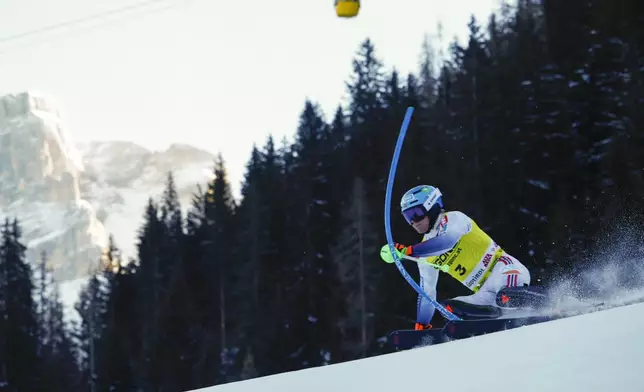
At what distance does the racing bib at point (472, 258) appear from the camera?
31.5 ft

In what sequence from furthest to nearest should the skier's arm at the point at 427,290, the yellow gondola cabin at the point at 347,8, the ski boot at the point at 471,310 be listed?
1. the skier's arm at the point at 427,290
2. the ski boot at the point at 471,310
3. the yellow gondola cabin at the point at 347,8

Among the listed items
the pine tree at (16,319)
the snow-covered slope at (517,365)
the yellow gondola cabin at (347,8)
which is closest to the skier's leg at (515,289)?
the yellow gondola cabin at (347,8)

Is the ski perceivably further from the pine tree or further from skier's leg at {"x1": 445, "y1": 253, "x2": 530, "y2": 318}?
the pine tree

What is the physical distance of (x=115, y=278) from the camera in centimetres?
5369

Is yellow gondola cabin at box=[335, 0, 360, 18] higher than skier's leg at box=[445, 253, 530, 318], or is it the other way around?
yellow gondola cabin at box=[335, 0, 360, 18]

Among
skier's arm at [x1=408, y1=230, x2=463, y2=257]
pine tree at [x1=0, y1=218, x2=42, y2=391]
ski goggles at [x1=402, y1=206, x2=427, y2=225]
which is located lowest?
pine tree at [x1=0, y1=218, x2=42, y2=391]

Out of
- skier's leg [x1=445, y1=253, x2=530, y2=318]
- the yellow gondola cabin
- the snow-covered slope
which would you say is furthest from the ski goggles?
the snow-covered slope

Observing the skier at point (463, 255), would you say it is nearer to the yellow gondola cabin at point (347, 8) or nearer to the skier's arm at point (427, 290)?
the skier's arm at point (427, 290)

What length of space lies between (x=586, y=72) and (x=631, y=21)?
7.73ft

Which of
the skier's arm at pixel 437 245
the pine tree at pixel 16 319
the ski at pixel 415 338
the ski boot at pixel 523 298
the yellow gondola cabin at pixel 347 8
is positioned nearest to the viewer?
the yellow gondola cabin at pixel 347 8

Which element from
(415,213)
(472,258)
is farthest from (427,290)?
(415,213)

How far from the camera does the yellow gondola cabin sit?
7262 mm

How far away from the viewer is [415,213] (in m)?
9.48

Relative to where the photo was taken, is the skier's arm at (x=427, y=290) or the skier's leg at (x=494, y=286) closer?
the skier's leg at (x=494, y=286)
